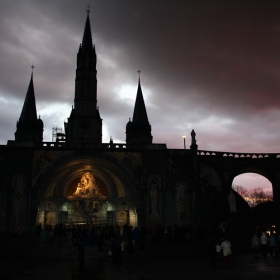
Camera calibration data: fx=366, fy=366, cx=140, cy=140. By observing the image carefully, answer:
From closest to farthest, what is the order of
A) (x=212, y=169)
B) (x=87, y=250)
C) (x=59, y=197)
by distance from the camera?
(x=87, y=250)
(x=59, y=197)
(x=212, y=169)

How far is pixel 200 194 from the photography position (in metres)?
33.4

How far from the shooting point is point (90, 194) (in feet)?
118

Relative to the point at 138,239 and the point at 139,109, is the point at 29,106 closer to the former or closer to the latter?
the point at 139,109

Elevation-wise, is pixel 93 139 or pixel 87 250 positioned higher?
pixel 93 139

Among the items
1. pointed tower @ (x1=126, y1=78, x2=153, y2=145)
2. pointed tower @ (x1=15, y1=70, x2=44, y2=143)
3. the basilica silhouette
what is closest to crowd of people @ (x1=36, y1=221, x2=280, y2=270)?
the basilica silhouette

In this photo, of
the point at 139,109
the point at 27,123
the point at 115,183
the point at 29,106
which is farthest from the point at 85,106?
the point at 115,183

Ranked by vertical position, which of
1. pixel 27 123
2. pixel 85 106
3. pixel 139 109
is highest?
pixel 139 109

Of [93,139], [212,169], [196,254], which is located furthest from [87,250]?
[93,139]

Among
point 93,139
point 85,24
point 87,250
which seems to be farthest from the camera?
point 85,24

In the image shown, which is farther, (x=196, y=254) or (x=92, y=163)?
(x=92, y=163)

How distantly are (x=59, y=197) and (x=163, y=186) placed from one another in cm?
998

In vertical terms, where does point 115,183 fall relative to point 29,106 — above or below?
below

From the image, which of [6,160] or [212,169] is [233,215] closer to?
[212,169]

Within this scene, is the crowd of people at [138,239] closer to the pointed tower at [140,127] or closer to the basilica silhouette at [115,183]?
the basilica silhouette at [115,183]
